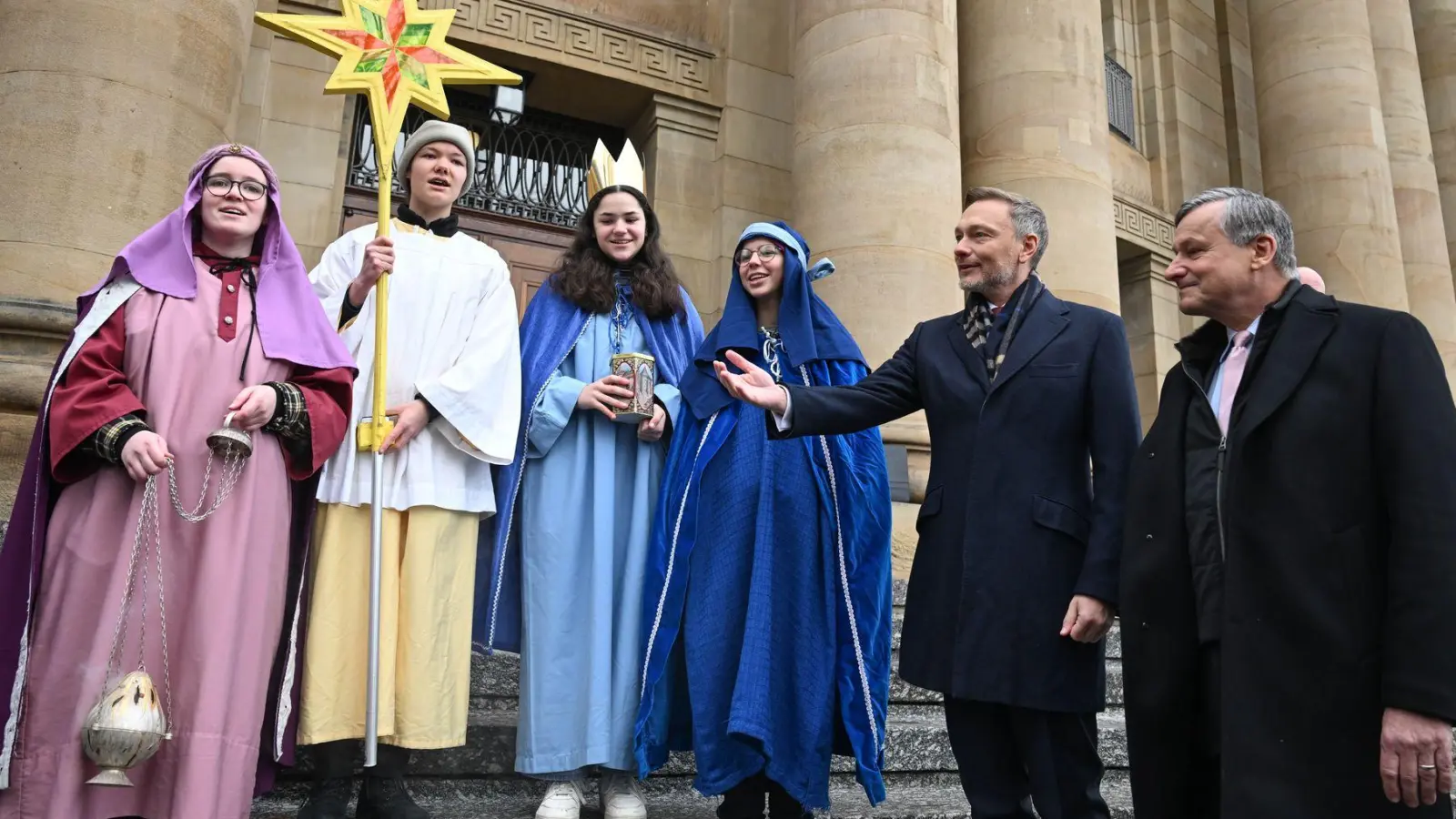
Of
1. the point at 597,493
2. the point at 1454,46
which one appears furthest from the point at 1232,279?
the point at 1454,46

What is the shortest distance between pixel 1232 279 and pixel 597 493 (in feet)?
6.41

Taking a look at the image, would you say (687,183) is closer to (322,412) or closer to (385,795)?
(322,412)

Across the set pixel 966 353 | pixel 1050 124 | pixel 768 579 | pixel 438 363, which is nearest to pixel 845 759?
pixel 768 579

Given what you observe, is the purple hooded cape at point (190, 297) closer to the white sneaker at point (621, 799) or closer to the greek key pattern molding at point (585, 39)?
the white sneaker at point (621, 799)

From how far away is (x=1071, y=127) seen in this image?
27.3 feet

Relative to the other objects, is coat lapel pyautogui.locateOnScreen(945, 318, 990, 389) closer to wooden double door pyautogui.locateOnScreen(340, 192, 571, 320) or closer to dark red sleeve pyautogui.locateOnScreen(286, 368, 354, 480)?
dark red sleeve pyautogui.locateOnScreen(286, 368, 354, 480)

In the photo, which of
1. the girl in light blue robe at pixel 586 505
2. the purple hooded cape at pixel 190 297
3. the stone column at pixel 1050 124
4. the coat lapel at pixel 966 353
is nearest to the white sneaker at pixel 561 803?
the girl in light blue robe at pixel 586 505

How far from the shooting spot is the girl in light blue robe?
3.12 m

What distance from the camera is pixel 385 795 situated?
2.94 meters

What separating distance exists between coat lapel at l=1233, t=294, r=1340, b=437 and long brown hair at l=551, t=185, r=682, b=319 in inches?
77.6

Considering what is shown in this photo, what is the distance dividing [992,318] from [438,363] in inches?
68.7

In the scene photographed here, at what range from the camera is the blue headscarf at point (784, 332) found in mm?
3268

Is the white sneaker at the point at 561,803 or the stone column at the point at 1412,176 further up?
the stone column at the point at 1412,176

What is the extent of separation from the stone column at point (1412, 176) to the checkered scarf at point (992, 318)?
10.7 m
